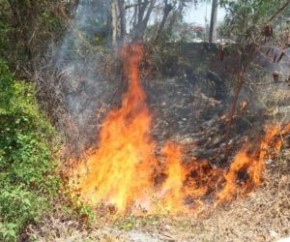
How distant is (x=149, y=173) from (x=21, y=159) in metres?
3.11

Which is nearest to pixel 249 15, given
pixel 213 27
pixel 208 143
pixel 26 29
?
pixel 208 143

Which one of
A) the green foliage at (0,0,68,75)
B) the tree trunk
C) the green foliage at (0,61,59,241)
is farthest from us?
the tree trunk

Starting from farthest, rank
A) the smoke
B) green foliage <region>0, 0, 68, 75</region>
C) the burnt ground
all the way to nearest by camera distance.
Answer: the smoke, green foliage <region>0, 0, 68, 75</region>, the burnt ground

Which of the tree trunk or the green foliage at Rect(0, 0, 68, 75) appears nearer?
the green foliage at Rect(0, 0, 68, 75)

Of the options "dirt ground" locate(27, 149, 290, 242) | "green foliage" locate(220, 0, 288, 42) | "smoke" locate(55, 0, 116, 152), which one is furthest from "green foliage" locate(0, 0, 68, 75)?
"green foliage" locate(220, 0, 288, 42)

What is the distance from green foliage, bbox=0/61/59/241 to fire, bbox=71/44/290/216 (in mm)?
654

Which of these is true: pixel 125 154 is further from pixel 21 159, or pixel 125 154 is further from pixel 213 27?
pixel 213 27

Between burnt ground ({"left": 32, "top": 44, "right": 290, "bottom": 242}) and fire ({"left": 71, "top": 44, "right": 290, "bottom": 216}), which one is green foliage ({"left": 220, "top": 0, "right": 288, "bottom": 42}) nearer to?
burnt ground ({"left": 32, "top": 44, "right": 290, "bottom": 242})

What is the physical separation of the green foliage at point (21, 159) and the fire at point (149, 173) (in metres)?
0.65

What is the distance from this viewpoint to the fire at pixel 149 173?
26.1ft

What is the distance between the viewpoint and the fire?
7.97 m

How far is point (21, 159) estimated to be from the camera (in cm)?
703

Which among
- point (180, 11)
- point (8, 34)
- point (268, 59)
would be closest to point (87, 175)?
point (8, 34)

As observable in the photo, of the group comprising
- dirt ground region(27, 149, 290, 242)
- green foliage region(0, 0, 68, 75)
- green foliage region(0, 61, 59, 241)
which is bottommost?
dirt ground region(27, 149, 290, 242)
